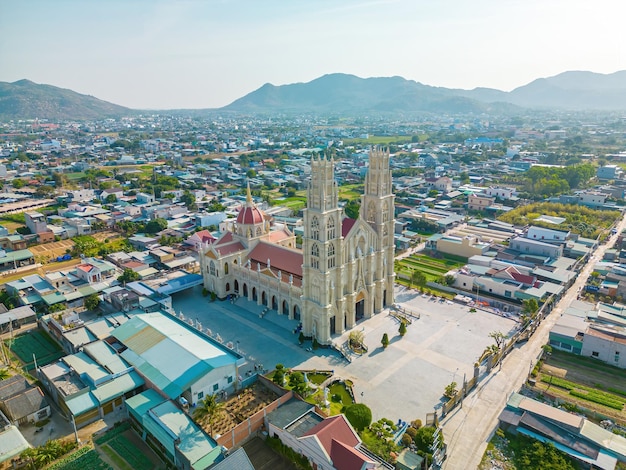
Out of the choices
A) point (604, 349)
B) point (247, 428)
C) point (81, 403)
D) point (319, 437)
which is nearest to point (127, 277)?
point (81, 403)

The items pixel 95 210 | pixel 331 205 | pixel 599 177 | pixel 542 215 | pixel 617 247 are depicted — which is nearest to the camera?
pixel 331 205

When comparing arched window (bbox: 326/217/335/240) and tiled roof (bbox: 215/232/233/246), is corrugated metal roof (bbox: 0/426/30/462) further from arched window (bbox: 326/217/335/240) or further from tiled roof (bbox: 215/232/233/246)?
tiled roof (bbox: 215/232/233/246)

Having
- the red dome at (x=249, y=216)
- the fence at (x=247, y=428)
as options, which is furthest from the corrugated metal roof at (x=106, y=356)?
the red dome at (x=249, y=216)

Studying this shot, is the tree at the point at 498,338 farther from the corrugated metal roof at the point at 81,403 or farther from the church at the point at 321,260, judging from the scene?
the corrugated metal roof at the point at 81,403

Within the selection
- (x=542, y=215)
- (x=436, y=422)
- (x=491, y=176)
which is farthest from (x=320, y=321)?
(x=491, y=176)

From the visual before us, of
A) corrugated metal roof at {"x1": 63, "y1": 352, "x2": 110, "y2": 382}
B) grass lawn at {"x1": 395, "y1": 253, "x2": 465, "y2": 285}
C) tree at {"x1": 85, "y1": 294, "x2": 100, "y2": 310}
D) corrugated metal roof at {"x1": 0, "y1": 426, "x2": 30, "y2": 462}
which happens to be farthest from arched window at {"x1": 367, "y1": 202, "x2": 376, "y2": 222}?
corrugated metal roof at {"x1": 0, "y1": 426, "x2": 30, "y2": 462}

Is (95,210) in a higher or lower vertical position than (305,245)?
lower

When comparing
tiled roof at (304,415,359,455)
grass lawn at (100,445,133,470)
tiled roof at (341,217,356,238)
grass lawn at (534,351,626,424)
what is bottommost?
grass lawn at (534,351,626,424)

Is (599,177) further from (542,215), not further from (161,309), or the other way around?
(161,309)
